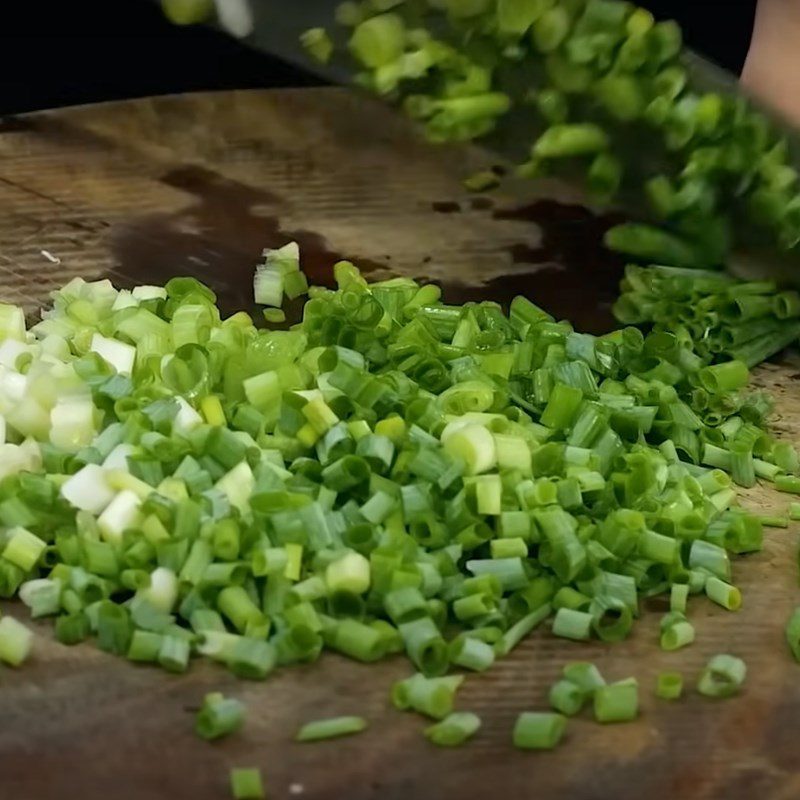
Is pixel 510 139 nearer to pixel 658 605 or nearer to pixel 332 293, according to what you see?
pixel 332 293

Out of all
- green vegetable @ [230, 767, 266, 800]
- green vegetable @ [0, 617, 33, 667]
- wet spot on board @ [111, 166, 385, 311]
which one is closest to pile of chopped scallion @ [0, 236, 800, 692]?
green vegetable @ [0, 617, 33, 667]

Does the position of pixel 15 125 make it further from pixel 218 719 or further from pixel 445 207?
pixel 218 719

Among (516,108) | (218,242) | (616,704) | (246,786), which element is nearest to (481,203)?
(516,108)

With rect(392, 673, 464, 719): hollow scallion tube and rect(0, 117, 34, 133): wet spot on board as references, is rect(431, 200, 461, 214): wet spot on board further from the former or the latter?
rect(392, 673, 464, 719): hollow scallion tube

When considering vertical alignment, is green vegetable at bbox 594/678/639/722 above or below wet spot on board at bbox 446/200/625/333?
below

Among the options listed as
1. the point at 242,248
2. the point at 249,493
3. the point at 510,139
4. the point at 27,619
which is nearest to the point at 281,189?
the point at 242,248

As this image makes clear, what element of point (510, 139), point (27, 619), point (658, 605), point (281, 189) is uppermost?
point (510, 139)

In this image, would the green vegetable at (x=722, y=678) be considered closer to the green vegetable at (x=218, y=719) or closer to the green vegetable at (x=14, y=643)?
the green vegetable at (x=218, y=719)

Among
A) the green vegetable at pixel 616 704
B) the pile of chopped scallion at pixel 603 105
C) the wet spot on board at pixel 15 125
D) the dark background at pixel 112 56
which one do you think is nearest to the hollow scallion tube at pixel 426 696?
the green vegetable at pixel 616 704

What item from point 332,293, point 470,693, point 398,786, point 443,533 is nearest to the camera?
point 398,786
